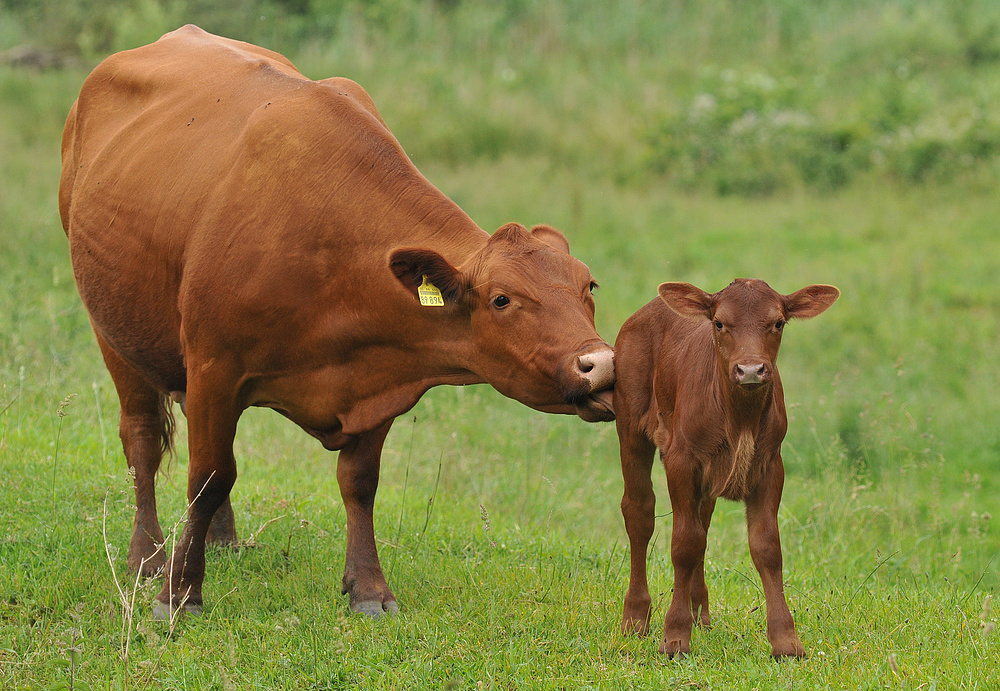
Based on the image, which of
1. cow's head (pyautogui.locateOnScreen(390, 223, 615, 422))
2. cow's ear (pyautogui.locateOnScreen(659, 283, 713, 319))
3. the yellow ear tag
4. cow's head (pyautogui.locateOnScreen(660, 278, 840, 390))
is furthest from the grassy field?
cow's ear (pyautogui.locateOnScreen(659, 283, 713, 319))

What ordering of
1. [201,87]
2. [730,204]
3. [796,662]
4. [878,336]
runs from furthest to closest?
1. [730,204]
2. [878,336]
3. [201,87]
4. [796,662]

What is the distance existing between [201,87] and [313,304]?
1.56 m

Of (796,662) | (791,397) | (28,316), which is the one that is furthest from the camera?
(791,397)

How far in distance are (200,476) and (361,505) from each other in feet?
2.54

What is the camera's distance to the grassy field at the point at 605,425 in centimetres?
438

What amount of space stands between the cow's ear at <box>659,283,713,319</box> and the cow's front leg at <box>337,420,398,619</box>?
159cm

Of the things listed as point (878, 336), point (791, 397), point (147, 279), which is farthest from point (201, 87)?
point (878, 336)

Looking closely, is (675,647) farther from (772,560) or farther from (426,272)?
(426,272)

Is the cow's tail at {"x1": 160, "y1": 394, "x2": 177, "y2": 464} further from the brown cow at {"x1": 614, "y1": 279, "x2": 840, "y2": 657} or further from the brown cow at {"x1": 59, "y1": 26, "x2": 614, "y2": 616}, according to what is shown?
the brown cow at {"x1": 614, "y1": 279, "x2": 840, "y2": 657}

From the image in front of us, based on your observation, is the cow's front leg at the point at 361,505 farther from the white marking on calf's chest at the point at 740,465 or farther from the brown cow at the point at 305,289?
the white marking on calf's chest at the point at 740,465

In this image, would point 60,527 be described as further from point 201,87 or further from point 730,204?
point 730,204

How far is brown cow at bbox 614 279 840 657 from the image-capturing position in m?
4.03

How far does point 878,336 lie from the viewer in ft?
36.2

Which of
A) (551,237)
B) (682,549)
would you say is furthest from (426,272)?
(682,549)
